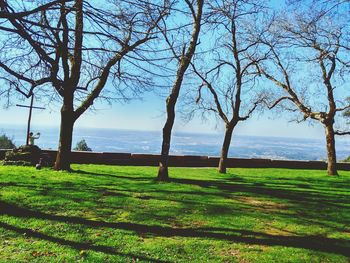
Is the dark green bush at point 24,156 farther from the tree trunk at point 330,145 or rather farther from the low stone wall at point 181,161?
the tree trunk at point 330,145

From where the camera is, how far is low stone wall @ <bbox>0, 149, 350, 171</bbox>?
70.8 feet

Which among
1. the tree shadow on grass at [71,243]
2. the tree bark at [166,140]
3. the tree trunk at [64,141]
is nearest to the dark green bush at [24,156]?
the tree trunk at [64,141]

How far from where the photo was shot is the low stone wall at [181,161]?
2158cm

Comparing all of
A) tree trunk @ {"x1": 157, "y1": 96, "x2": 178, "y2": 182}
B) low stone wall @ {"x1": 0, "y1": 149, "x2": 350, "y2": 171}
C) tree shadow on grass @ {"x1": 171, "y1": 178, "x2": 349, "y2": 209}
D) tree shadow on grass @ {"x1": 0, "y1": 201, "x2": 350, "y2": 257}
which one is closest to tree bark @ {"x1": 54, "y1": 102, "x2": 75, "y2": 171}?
tree trunk @ {"x1": 157, "y1": 96, "x2": 178, "y2": 182}

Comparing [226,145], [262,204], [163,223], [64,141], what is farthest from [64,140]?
[163,223]

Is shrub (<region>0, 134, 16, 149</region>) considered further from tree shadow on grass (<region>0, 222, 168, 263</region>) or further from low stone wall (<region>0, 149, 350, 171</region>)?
tree shadow on grass (<region>0, 222, 168, 263</region>)

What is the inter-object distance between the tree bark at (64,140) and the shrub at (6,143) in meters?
16.3

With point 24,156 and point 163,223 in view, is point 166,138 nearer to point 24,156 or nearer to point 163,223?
point 163,223

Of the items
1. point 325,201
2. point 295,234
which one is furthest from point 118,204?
point 325,201

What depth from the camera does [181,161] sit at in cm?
2316

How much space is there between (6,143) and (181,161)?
1625cm

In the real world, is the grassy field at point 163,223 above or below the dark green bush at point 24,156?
below

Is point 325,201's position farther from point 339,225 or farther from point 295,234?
point 295,234

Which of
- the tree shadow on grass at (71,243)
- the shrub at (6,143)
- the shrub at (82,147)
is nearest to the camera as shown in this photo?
the tree shadow on grass at (71,243)
